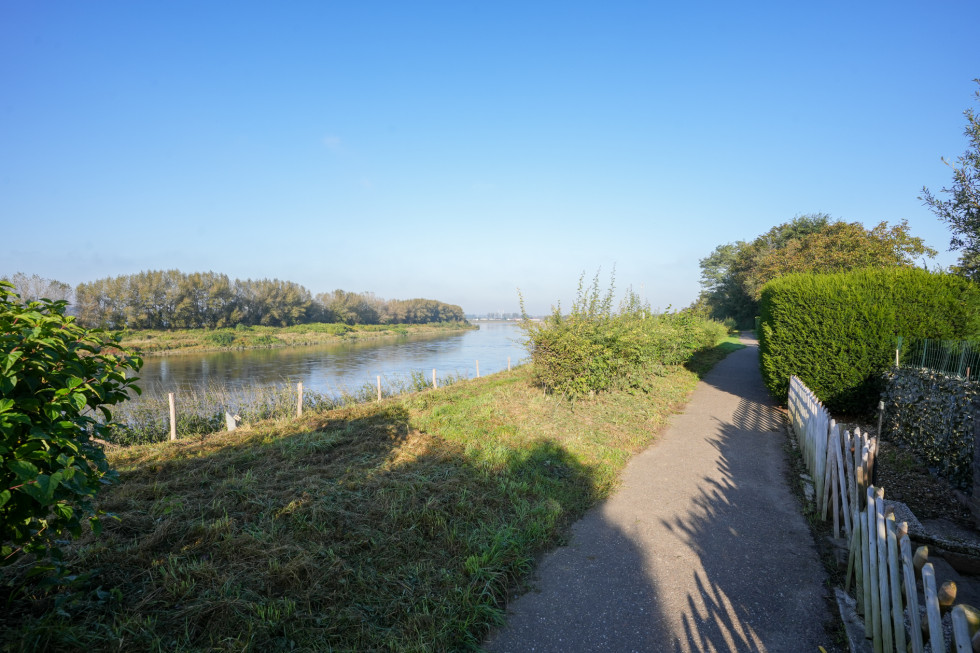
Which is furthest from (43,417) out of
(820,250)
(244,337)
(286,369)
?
(244,337)

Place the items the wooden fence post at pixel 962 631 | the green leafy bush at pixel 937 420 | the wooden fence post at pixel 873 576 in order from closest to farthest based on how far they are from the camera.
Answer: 1. the wooden fence post at pixel 962 631
2. the wooden fence post at pixel 873 576
3. the green leafy bush at pixel 937 420

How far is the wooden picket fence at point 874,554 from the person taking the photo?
6.47ft

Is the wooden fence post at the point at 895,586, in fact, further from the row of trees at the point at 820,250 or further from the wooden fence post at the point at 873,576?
the row of trees at the point at 820,250

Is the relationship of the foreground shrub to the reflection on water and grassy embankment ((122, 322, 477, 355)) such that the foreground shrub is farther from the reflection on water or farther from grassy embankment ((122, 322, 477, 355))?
grassy embankment ((122, 322, 477, 355))

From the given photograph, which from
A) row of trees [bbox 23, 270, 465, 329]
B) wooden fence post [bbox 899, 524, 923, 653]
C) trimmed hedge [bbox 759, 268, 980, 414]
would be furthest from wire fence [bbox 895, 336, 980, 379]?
row of trees [bbox 23, 270, 465, 329]

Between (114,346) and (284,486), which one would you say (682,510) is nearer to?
(284,486)

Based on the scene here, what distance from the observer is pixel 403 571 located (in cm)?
372

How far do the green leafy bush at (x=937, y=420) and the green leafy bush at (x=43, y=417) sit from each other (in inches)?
303

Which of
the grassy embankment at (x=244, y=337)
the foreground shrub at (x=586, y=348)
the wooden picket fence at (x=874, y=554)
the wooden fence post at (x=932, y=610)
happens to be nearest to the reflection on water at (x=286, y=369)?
the grassy embankment at (x=244, y=337)

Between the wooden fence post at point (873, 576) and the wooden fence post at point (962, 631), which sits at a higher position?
the wooden fence post at point (962, 631)

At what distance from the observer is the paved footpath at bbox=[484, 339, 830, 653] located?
318cm

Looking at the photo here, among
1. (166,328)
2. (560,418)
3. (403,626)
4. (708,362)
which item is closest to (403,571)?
(403,626)

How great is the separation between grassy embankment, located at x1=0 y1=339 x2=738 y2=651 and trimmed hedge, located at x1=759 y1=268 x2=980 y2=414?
4631 millimetres

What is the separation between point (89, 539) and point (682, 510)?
5955mm
